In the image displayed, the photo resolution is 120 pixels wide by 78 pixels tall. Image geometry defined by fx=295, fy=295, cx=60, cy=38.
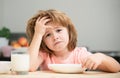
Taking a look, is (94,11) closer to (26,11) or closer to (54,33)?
(26,11)

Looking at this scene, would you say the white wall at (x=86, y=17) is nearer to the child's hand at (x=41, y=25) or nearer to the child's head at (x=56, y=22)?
the child's head at (x=56, y=22)

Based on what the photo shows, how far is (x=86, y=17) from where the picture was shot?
154 inches

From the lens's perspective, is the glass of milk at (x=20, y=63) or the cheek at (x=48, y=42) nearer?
the glass of milk at (x=20, y=63)

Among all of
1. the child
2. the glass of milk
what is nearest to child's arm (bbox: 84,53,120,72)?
the child

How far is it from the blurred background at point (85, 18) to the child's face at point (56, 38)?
2.32 metres

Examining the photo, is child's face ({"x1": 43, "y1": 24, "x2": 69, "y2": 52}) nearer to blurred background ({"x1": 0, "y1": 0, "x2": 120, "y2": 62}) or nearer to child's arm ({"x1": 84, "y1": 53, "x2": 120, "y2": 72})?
child's arm ({"x1": 84, "y1": 53, "x2": 120, "y2": 72})

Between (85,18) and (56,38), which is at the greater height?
(56,38)

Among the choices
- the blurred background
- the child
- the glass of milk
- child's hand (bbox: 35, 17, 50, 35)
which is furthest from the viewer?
the blurred background

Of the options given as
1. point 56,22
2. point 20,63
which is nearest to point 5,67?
point 20,63

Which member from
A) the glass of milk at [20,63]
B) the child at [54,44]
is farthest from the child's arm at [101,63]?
the glass of milk at [20,63]

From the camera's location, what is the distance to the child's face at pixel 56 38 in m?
1.47

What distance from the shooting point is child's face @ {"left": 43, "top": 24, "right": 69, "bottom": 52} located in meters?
1.47

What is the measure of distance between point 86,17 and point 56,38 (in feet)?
8.18

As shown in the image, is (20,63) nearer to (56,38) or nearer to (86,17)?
(56,38)
